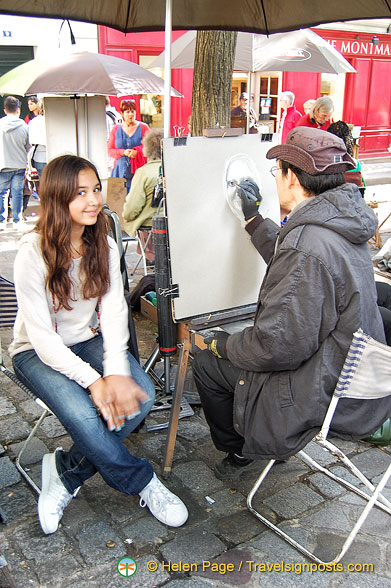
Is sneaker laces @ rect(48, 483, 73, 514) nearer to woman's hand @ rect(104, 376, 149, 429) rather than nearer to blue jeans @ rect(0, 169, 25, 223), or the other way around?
woman's hand @ rect(104, 376, 149, 429)

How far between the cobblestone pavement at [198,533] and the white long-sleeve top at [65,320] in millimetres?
604

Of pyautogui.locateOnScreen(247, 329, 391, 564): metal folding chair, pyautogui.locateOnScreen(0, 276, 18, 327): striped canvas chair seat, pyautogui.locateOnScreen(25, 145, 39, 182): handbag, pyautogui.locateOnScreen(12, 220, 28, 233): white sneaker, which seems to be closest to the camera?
pyautogui.locateOnScreen(247, 329, 391, 564): metal folding chair

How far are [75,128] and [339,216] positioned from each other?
2.92m

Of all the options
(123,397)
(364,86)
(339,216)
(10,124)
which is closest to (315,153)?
(339,216)

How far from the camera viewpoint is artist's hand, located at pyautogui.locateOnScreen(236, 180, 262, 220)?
2.63 metres

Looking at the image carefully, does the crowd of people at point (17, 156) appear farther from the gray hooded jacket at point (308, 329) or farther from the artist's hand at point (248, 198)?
the gray hooded jacket at point (308, 329)

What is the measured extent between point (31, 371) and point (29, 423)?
911mm

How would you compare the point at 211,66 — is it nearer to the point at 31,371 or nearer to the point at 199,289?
the point at 199,289

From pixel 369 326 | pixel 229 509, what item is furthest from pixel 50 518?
pixel 369 326

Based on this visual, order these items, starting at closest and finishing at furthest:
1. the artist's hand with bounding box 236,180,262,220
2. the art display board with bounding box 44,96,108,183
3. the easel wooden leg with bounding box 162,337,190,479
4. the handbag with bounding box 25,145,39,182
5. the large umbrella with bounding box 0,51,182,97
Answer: the easel wooden leg with bounding box 162,337,190,479
the artist's hand with bounding box 236,180,262,220
the art display board with bounding box 44,96,108,183
the large umbrella with bounding box 0,51,182,97
the handbag with bounding box 25,145,39,182

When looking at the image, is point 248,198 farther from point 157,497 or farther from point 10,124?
point 10,124

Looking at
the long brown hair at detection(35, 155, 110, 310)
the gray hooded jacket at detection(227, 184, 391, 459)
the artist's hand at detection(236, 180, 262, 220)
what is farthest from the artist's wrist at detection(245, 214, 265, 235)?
the long brown hair at detection(35, 155, 110, 310)

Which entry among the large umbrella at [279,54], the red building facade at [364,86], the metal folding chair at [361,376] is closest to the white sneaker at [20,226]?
the large umbrella at [279,54]

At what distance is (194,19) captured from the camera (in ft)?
10.4
